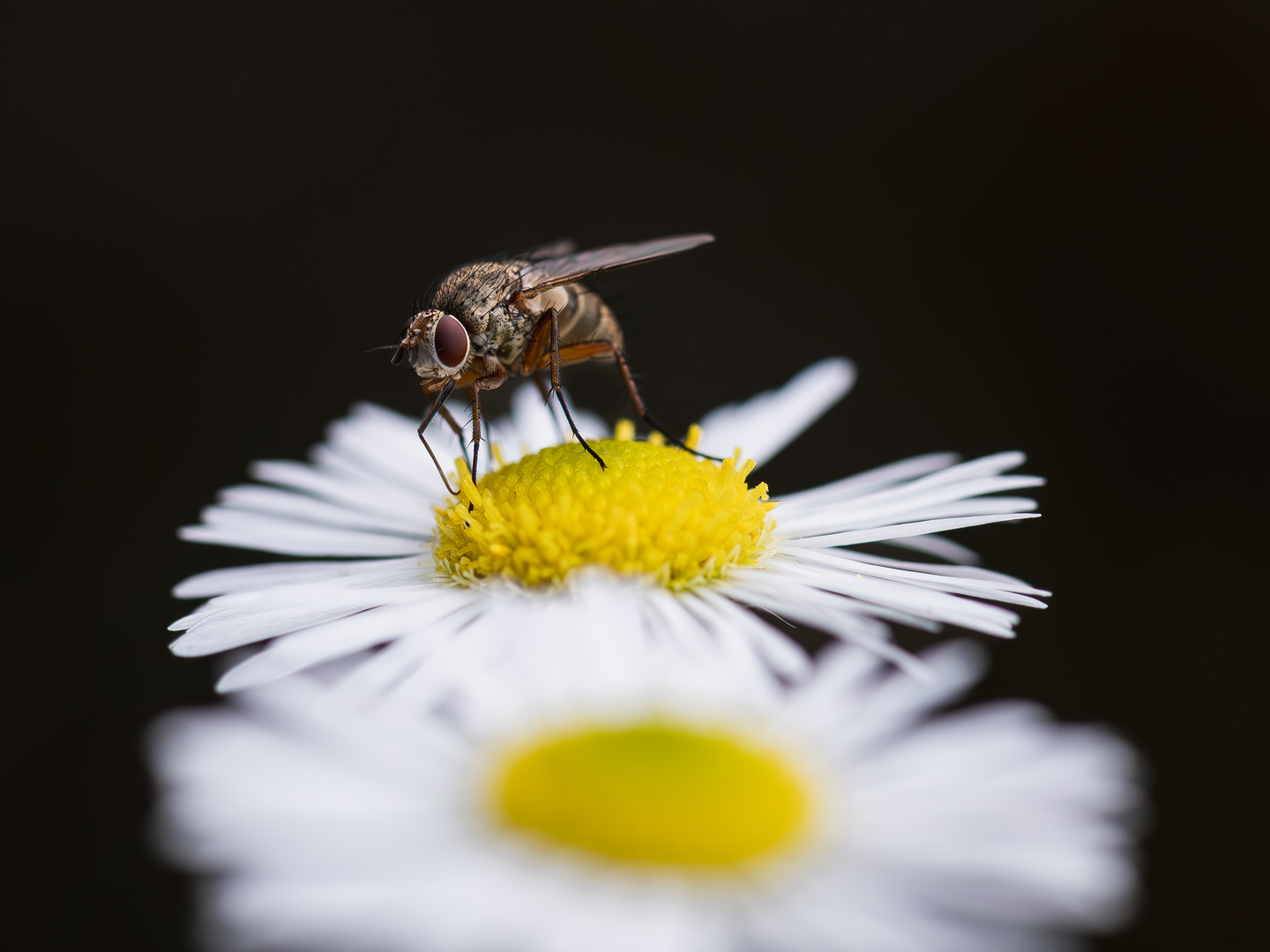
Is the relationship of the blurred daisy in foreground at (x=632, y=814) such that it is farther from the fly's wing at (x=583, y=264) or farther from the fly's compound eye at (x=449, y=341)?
the fly's wing at (x=583, y=264)

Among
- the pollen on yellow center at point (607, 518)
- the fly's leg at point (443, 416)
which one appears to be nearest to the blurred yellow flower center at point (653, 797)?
the pollen on yellow center at point (607, 518)

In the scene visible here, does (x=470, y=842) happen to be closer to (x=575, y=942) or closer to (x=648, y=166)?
(x=575, y=942)

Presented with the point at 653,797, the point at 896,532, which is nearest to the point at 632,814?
the point at 653,797

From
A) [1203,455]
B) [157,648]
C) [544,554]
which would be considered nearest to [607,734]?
[544,554]

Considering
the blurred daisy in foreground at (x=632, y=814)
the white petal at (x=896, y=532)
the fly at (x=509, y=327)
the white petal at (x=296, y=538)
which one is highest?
the fly at (x=509, y=327)

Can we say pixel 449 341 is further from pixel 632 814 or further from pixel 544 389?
pixel 632 814
